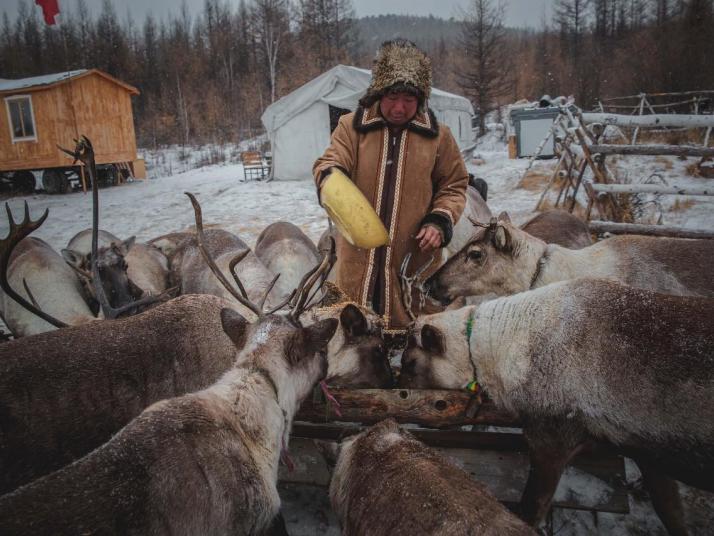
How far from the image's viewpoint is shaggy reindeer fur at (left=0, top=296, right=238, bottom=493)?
2189 mm

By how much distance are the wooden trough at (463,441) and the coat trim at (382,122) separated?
5.82ft

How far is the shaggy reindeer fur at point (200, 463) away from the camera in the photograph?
1.52 metres

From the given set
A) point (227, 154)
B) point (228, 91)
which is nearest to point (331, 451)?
point (227, 154)

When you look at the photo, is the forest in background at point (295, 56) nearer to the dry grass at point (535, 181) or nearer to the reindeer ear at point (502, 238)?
the dry grass at point (535, 181)

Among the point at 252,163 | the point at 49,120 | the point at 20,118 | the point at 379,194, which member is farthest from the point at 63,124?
the point at 379,194

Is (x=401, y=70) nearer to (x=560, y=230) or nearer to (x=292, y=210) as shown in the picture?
(x=560, y=230)

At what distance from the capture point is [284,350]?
2326 mm

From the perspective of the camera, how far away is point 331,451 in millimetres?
2496

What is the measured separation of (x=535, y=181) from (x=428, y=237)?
37.4ft

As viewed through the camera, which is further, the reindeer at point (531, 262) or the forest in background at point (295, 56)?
the forest in background at point (295, 56)

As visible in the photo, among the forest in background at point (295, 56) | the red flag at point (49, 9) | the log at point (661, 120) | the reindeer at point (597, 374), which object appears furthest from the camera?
the forest in background at point (295, 56)

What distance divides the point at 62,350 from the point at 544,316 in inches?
97.7


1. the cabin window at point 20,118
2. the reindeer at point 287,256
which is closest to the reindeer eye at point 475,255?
the reindeer at point 287,256

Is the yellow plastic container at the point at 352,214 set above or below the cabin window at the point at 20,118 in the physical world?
below
